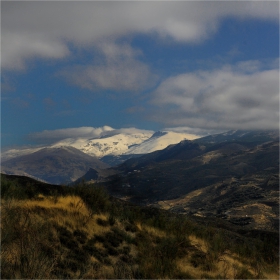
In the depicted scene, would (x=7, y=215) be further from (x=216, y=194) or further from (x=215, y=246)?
(x=216, y=194)

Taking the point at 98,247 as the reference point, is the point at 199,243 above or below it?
below

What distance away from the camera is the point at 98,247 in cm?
1188

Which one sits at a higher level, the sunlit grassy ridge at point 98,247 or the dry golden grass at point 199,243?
the sunlit grassy ridge at point 98,247

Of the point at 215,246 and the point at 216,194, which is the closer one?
the point at 215,246

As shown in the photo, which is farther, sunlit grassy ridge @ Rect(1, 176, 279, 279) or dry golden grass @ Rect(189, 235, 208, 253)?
dry golden grass @ Rect(189, 235, 208, 253)

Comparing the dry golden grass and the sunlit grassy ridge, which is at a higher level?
the sunlit grassy ridge

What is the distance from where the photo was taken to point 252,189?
150000mm

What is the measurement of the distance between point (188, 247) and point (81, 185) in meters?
8.68

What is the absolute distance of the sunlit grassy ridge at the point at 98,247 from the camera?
8.66 meters

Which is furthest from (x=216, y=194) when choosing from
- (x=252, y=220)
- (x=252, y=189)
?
(x=252, y=220)

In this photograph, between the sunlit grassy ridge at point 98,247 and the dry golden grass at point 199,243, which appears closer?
the sunlit grassy ridge at point 98,247

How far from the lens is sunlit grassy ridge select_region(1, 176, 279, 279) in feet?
28.4

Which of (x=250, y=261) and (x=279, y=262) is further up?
(x=250, y=261)

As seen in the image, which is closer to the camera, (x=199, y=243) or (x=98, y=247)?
(x=98, y=247)
